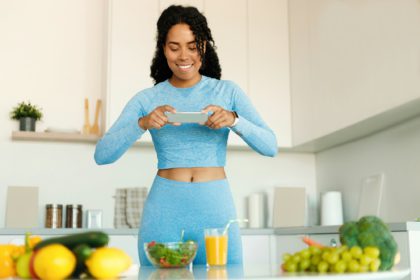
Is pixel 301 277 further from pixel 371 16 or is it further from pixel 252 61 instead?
pixel 252 61

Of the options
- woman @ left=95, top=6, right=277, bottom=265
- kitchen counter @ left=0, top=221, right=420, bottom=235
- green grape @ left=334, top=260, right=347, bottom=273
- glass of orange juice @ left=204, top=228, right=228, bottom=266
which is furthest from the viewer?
kitchen counter @ left=0, top=221, right=420, bottom=235

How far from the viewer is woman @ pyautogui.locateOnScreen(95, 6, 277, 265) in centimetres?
174

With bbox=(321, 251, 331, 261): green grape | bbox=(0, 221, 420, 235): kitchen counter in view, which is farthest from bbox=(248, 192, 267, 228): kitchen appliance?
bbox=(321, 251, 331, 261): green grape

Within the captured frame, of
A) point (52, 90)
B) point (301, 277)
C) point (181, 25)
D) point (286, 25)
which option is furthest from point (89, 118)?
point (301, 277)

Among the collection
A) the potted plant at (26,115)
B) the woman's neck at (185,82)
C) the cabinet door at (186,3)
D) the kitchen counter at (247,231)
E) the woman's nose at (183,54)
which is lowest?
the kitchen counter at (247,231)

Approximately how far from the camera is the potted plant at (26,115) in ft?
12.4

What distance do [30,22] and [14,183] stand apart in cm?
112

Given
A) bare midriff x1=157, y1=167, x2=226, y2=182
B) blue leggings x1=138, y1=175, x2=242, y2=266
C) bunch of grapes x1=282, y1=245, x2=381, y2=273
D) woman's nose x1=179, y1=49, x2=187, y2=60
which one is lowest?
bunch of grapes x1=282, y1=245, x2=381, y2=273

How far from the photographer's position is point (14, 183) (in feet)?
12.6

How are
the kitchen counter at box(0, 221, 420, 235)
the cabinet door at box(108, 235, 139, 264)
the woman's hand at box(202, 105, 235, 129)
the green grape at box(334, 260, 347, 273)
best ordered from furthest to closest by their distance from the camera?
the cabinet door at box(108, 235, 139, 264) → the kitchen counter at box(0, 221, 420, 235) → the woman's hand at box(202, 105, 235, 129) → the green grape at box(334, 260, 347, 273)

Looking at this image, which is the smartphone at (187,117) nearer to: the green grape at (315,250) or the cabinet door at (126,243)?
the green grape at (315,250)

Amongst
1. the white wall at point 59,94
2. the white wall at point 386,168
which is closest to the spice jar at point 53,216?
the white wall at point 59,94

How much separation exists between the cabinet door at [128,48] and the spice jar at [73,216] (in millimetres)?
603

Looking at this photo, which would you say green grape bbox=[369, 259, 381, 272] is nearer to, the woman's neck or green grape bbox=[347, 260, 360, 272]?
green grape bbox=[347, 260, 360, 272]
